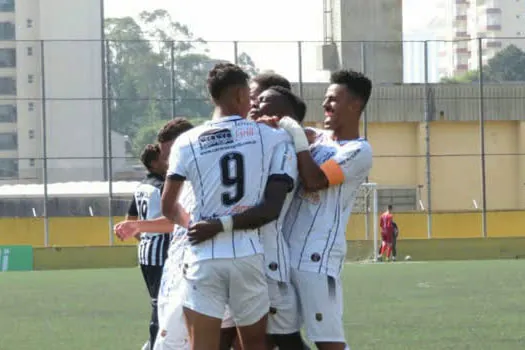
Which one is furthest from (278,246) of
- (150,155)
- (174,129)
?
(150,155)

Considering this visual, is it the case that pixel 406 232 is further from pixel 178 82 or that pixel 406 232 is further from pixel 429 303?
pixel 429 303

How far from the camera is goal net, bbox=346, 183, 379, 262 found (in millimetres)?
36875

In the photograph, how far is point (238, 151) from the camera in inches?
259

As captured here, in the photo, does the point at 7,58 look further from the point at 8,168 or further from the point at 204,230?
the point at 204,230

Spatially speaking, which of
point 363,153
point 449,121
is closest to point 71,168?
point 449,121

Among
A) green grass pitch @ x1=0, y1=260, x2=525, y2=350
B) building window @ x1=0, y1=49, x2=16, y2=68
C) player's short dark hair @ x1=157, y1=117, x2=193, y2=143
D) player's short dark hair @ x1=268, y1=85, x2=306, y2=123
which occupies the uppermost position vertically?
building window @ x1=0, y1=49, x2=16, y2=68

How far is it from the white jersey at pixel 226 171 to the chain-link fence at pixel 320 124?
34.2 meters

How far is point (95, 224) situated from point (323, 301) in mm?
A: 35696

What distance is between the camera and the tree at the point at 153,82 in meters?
42.5

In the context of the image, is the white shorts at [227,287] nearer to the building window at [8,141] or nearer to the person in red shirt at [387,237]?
the person in red shirt at [387,237]

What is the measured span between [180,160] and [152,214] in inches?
134

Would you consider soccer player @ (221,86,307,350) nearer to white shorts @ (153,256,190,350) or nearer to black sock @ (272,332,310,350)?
black sock @ (272,332,310,350)

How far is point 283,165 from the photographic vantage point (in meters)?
6.68

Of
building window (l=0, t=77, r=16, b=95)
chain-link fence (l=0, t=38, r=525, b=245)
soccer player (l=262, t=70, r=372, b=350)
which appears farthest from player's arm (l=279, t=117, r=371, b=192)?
building window (l=0, t=77, r=16, b=95)
